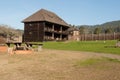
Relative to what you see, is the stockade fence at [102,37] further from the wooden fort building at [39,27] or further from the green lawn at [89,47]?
the green lawn at [89,47]

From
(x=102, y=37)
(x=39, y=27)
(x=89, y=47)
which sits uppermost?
(x=39, y=27)

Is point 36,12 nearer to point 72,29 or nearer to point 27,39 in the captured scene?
point 27,39

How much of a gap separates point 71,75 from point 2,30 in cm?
5825

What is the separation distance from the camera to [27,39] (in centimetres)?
6184

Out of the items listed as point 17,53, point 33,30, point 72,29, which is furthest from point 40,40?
point 17,53

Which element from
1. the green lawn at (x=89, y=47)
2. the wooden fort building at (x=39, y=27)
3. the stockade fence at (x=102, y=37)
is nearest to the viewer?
the green lawn at (x=89, y=47)

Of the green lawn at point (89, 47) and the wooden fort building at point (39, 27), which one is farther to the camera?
the wooden fort building at point (39, 27)

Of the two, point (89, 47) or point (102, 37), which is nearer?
point (89, 47)

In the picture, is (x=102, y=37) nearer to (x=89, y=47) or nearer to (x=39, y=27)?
(x=39, y=27)

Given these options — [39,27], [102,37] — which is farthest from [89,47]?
[102,37]

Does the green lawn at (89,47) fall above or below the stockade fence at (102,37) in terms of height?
below

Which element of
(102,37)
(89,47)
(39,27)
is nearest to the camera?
(89,47)

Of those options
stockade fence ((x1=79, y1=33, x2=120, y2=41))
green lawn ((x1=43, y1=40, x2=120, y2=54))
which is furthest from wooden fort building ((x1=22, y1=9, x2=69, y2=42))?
green lawn ((x1=43, y1=40, x2=120, y2=54))

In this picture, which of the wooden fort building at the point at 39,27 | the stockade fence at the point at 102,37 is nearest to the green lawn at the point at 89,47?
the wooden fort building at the point at 39,27
